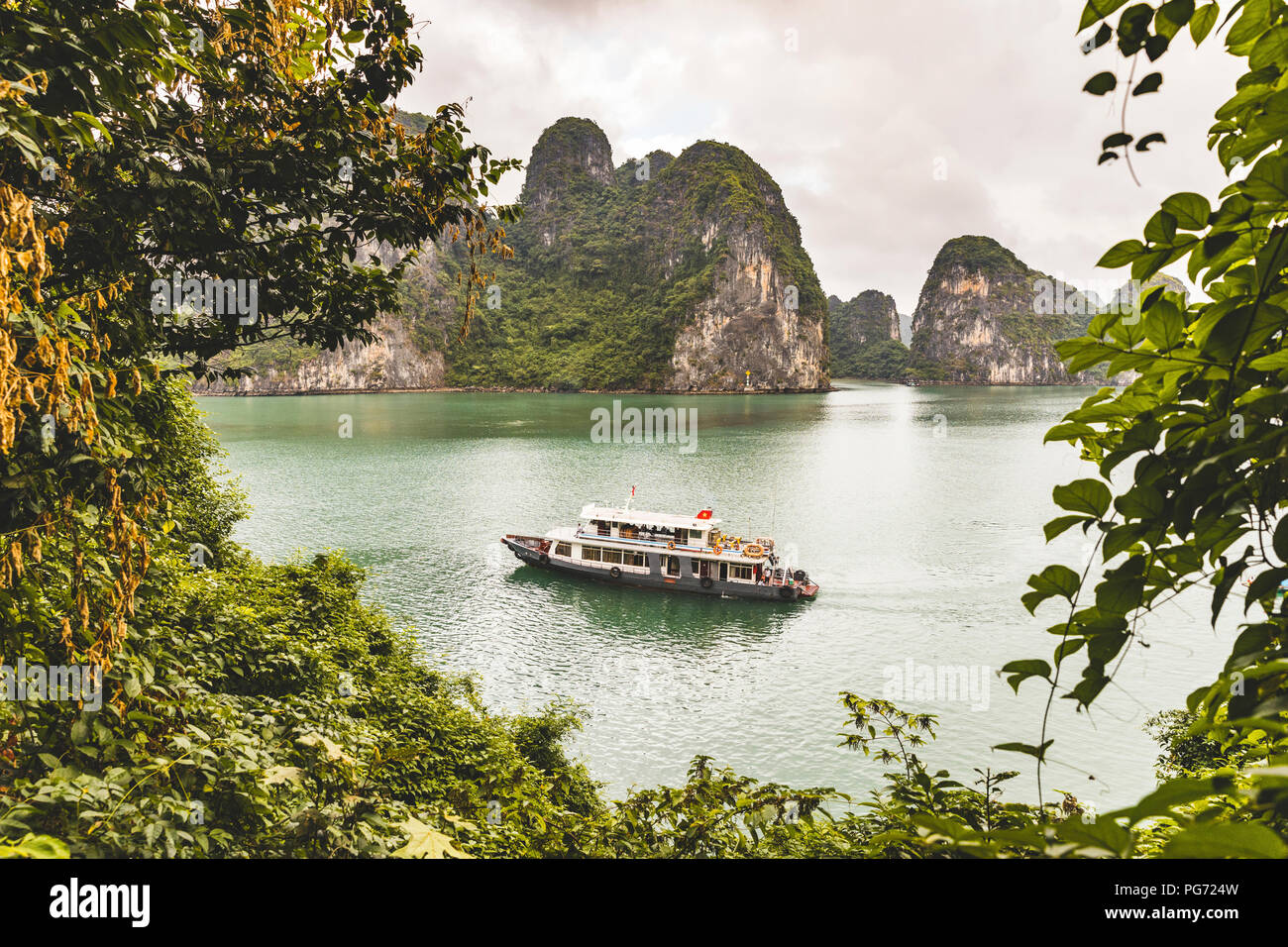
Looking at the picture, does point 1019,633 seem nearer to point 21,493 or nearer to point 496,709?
point 496,709

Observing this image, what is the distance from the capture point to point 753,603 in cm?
2797

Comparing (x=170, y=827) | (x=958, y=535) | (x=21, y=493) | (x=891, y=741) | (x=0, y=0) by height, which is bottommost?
(x=891, y=741)

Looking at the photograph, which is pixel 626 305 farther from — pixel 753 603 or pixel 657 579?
pixel 753 603

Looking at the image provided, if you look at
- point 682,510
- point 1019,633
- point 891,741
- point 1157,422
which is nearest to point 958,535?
point 1019,633

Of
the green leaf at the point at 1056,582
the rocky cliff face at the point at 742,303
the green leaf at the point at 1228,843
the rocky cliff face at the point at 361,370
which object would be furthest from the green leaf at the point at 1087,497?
the rocky cliff face at the point at 361,370

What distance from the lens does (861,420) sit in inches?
3762

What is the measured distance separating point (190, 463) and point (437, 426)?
227 feet

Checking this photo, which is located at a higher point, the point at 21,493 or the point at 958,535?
the point at 21,493

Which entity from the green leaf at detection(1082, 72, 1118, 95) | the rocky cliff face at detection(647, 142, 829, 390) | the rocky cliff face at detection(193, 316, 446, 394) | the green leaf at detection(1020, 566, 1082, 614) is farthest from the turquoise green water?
the rocky cliff face at detection(193, 316, 446, 394)

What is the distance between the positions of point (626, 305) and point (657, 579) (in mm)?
155722

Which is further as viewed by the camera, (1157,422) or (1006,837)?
(1157,422)

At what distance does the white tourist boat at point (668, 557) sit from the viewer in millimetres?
28375

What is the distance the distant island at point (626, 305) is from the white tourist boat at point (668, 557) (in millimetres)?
120461

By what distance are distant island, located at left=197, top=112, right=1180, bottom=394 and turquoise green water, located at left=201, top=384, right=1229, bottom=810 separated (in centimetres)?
9277
